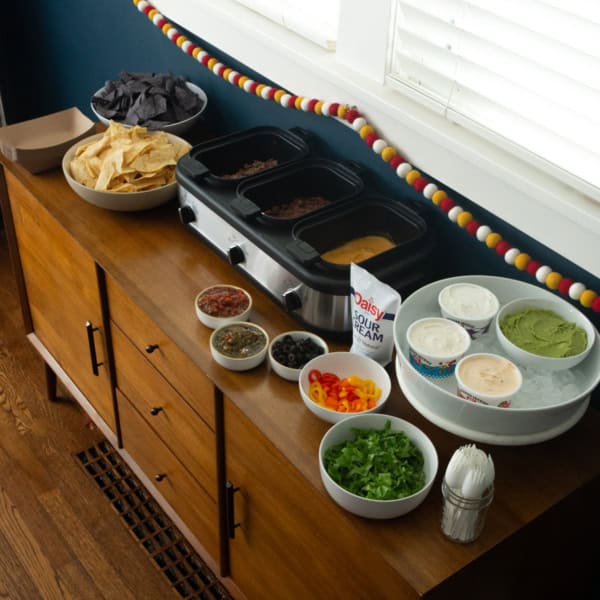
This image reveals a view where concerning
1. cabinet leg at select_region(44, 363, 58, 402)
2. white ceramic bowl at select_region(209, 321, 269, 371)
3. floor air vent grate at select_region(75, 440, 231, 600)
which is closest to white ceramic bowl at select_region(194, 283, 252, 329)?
white ceramic bowl at select_region(209, 321, 269, 371)

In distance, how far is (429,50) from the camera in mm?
1559

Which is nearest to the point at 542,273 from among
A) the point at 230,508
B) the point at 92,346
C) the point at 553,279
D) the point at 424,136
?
the point at 553,279

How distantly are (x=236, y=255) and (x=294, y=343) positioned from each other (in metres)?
0.25

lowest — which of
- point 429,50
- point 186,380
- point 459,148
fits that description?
point 186,380

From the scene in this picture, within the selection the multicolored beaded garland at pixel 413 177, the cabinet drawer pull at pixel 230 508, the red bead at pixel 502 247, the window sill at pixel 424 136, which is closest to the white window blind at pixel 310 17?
the window sill at pixel 424 136

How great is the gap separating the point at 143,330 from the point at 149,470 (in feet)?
1.48

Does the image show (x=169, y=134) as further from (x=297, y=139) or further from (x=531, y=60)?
(x=531, y=60)

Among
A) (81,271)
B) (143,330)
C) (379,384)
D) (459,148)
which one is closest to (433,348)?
(379,384)

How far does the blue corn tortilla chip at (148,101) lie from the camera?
6.86 ft

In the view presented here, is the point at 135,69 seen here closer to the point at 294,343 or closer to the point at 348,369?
the point at 294,343

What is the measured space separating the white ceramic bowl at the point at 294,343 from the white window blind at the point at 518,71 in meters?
0.47

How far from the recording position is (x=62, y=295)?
2.16 m

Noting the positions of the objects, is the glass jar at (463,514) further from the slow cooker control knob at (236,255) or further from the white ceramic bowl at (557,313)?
the slow cooker control knob at (236,255)

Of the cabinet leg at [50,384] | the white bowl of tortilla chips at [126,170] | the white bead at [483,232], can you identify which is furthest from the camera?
the cabinet leg at [50,384]
